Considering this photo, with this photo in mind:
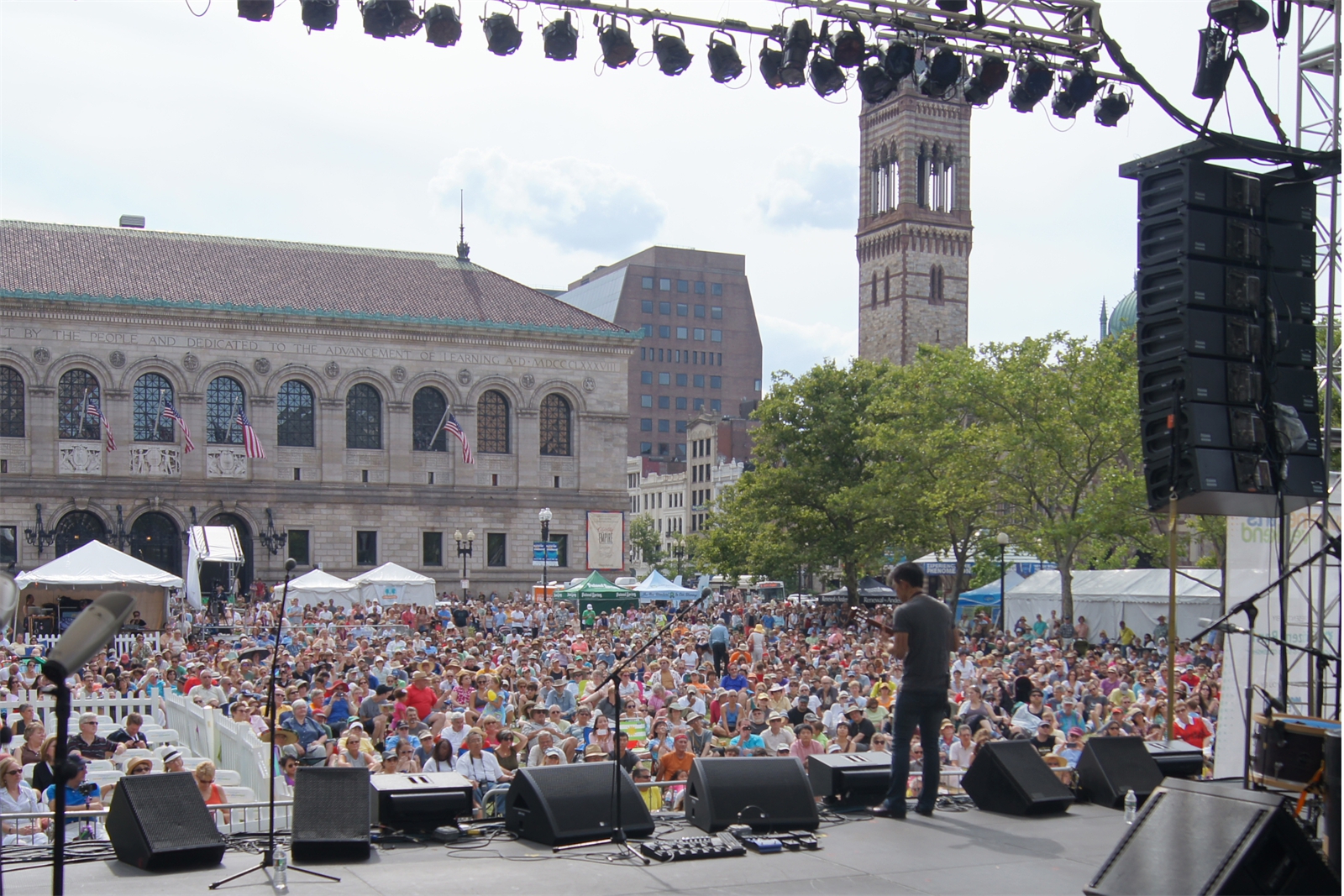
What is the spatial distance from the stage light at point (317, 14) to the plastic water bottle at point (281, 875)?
292 inches

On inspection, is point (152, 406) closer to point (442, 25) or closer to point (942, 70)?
point (442, 25)

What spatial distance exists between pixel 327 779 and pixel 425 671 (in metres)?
9.91

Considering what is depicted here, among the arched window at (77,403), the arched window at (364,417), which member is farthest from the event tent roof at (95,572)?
the arched window at (364,417)

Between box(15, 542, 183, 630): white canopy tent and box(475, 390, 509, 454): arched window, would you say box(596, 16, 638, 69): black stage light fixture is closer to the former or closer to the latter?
box(15, 542, 183, 630): white canopy tent

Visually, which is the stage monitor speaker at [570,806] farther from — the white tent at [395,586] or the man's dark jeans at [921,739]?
the white tent at [395,586]

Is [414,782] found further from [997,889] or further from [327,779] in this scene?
[997,889]

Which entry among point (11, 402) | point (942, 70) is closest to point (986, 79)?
point (942, 70)

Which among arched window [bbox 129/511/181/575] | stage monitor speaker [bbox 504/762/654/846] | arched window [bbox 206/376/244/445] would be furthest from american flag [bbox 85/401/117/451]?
stage monitor speaker [bbox 504/762/654/846]

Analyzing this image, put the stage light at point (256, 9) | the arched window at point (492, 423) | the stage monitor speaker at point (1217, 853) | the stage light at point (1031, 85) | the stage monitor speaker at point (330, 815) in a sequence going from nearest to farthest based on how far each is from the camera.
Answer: the stage monitor speaker at point (1217, 853) < the stage monitor speaker at point (330, 815) < the stage light at point (256, 9) < the stage light at point (1031, 85) < the arched window at point (492, 423)

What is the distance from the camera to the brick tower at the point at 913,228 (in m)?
83.4

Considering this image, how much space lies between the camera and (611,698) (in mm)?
13180

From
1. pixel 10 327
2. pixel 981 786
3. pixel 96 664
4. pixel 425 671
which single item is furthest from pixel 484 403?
pixel 981 786

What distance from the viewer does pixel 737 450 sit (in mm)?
110375

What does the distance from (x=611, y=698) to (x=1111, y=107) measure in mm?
8005
